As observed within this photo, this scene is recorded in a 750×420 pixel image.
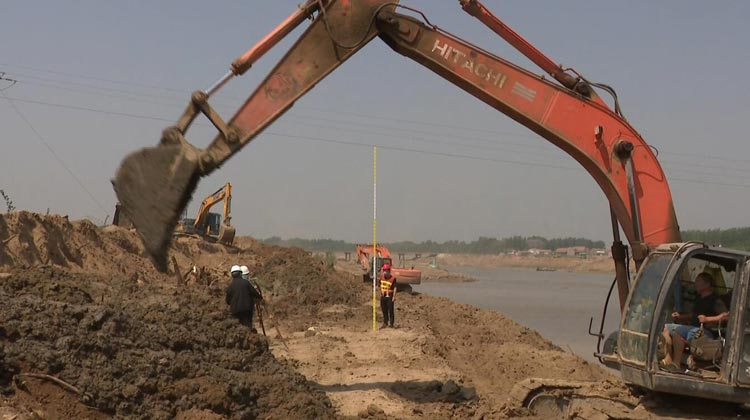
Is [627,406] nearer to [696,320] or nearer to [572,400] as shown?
[572,400]

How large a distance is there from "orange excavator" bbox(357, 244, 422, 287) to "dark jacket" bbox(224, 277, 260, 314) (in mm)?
17419

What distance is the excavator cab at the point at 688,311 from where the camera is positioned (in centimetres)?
694

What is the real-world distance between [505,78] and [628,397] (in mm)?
3365

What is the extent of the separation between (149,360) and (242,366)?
4.78 feet

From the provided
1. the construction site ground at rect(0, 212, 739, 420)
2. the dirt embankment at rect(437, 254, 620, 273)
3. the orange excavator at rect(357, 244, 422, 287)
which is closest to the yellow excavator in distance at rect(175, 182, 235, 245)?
the orange excavator at rect(357, 244, 422, 287)

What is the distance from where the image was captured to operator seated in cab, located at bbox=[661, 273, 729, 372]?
7082 millimetres

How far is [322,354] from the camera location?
14.8m

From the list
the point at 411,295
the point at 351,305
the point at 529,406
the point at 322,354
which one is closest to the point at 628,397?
the point at 529,406

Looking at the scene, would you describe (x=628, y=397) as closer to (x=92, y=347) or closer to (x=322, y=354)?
(x=92, y=347)

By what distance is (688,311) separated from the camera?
7.41m

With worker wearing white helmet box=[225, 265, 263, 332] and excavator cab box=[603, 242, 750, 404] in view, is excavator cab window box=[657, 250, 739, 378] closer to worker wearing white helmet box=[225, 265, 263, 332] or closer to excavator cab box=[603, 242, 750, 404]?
excavator cab box=[603, 242, 750, 404]

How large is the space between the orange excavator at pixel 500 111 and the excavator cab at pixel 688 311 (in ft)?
0.07

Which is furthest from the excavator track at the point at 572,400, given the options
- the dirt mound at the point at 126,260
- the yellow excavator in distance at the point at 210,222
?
the yellow excavator in distance at the point at 210,222

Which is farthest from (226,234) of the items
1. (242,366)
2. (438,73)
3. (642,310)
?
(642,310)
